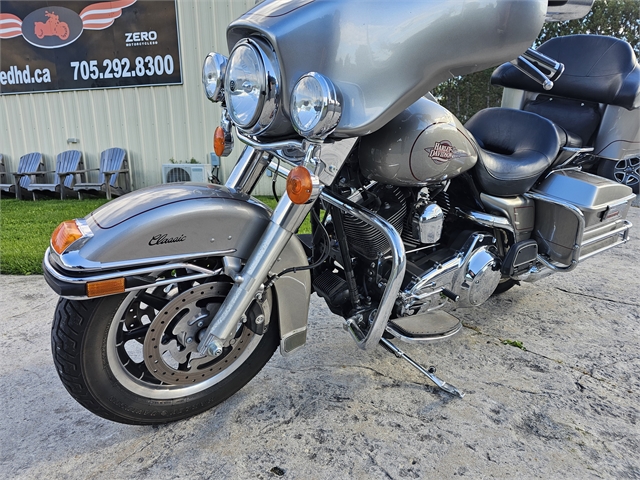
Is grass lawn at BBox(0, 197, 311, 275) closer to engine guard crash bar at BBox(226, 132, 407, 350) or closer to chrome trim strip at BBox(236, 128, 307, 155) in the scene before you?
engine guard crash bar at BBox(226, 132, 407, 350)

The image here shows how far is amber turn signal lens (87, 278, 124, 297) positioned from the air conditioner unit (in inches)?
220

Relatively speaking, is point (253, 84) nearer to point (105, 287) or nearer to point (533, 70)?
point (105, 287)

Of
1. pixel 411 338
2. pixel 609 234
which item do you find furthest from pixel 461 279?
pixel 609 234

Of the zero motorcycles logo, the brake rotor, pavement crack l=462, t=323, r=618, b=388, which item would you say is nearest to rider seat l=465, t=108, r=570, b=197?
pavement crack l=462, t=323, r=618, b=388

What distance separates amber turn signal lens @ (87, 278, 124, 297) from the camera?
1411 millimetres

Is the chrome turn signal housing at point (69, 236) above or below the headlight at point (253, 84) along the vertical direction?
below

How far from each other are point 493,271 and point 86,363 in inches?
67.1

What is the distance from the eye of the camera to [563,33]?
33.3 ft

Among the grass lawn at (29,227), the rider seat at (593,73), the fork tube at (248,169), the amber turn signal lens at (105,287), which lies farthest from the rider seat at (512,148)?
the grass lawn at (29,227)

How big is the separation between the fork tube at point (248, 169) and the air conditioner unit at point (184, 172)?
5.20 metres

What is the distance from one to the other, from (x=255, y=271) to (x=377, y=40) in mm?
821

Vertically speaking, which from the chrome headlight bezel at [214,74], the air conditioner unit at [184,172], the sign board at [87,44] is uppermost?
the sign board at [87,44]

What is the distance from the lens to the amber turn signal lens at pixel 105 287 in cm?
141

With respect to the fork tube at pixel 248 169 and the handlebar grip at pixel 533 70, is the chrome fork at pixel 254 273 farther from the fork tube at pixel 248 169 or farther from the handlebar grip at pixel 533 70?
the handlebar grip at pixel 533 70
